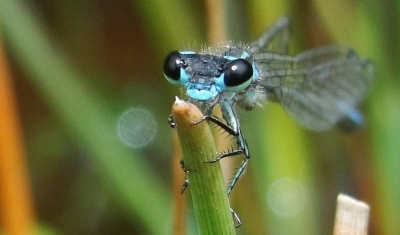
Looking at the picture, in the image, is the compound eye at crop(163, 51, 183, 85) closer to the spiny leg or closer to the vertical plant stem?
the spiny leg

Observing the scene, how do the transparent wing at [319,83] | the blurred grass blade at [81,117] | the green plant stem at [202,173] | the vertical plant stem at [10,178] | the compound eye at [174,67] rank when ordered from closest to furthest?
1. the green plant stem at [202,173]
2. the compound eye at [174,67]
3. the vertical plant stem at [10,178]
4. the blurred grass blade at [81,117]
5. the transparent wing at [319,83]

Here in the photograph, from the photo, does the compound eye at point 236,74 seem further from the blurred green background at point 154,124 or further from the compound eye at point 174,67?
the blurred green background at point 154,124

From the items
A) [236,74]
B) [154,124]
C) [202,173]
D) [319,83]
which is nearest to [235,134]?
[236,74]

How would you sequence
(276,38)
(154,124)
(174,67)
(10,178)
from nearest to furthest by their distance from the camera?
(174,67) → (10,178) → (276,38) → (154,124)

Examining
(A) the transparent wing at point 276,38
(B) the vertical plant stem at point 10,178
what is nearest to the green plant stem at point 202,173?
(B) the vertical plant stem at point 10,178

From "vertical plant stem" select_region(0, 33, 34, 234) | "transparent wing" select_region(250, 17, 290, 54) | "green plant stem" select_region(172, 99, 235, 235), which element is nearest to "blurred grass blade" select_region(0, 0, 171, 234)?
"vertical plant stem" select_region(0, 33, 34, 234)

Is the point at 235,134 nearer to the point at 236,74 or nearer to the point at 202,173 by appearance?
the point at 236,74
